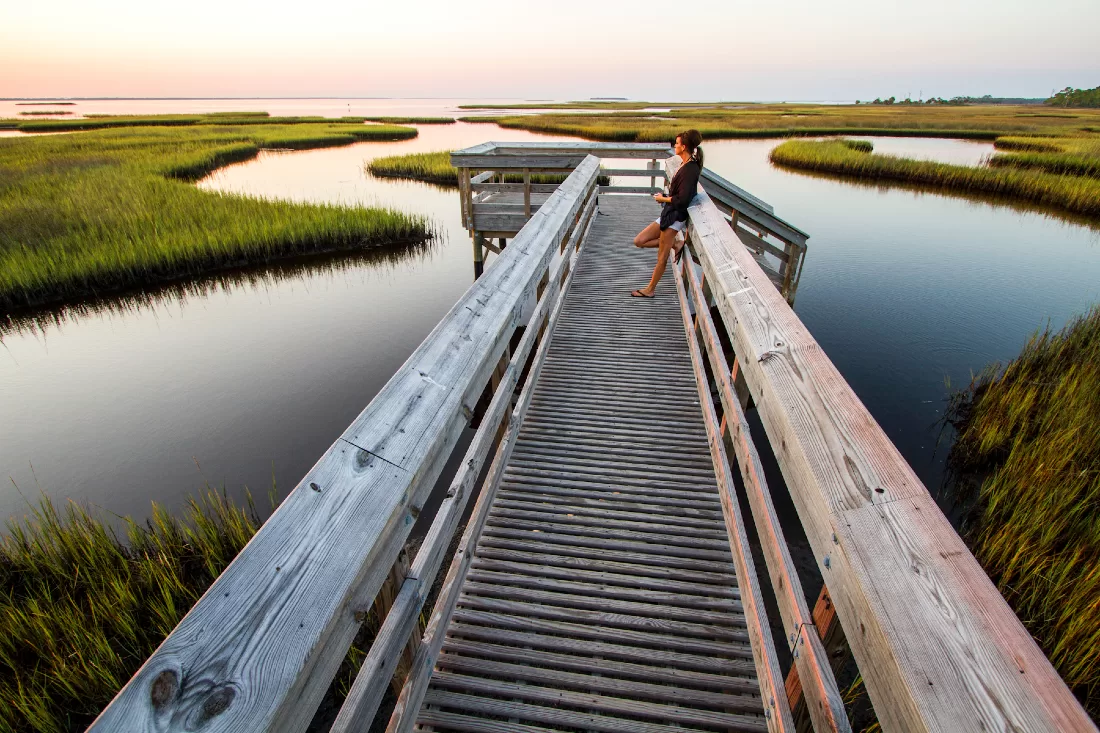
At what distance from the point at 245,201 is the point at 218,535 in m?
13.6

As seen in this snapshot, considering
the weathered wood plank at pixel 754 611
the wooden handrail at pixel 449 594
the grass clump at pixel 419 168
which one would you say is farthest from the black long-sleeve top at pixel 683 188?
the grass clump at pixel 419 168

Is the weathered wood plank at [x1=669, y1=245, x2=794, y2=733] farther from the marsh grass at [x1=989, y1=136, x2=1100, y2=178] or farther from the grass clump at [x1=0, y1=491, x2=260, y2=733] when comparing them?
the marsh grass at [x1=989, y1=136, x2=1100, y2=178]

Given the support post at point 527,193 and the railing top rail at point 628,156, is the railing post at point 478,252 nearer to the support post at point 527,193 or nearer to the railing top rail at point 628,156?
the support post at point 527,193

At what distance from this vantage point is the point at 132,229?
1162 cm

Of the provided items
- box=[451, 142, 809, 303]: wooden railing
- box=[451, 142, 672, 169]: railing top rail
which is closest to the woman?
box=[451, 142, 809, 303]: wooden railing

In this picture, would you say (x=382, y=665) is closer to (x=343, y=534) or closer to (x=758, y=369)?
(x=343, y=534)

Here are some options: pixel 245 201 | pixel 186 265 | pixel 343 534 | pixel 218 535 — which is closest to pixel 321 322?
pixel 186 265

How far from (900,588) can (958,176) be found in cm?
2538

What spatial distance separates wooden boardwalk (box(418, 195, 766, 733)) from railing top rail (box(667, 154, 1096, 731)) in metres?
1.16

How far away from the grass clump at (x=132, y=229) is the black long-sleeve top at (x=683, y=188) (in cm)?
1032

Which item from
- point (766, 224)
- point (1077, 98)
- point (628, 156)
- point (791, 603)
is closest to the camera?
point (791, 603)

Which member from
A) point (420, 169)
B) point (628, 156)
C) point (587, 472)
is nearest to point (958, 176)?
point (628, 156)

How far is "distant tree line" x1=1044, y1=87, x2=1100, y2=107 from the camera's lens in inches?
3790

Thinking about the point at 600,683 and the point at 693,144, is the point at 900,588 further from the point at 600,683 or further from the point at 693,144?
the point at 693,144
